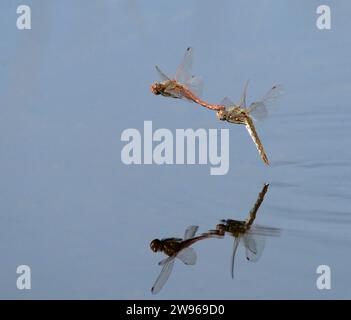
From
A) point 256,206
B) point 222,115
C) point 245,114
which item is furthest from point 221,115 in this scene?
point 256,206

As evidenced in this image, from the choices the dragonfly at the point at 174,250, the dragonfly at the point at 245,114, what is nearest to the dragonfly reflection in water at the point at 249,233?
the dragonfly at the point at 174,250

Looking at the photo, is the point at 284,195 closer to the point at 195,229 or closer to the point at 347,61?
the point at 195,229

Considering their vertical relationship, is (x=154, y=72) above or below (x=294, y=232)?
above

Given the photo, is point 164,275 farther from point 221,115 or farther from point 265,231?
point 221,115
